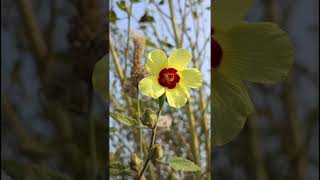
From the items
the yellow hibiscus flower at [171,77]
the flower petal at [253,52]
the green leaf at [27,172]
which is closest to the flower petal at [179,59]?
the yellow hibiscus flower at [171,77]

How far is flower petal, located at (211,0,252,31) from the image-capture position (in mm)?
966

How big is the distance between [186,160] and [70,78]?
255 mm

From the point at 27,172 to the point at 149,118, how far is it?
179mm

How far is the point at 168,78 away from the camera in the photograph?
2.84ft

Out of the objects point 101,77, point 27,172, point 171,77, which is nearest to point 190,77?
point 171,77

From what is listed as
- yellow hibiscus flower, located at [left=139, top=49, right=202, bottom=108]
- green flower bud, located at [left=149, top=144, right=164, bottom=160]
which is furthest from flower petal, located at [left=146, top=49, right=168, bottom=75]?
green flower bud, located at [left=149, top=144, right=164, bottom=160]

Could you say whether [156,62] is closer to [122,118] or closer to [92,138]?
[122,118]

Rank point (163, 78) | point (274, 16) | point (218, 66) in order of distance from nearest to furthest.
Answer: point (163, 78), point (218, 66), point (274, 16)

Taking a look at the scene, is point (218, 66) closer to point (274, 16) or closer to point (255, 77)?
point (255, 77)

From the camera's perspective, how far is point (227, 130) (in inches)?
38.7

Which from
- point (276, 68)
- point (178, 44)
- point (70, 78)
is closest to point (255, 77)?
point (276, 68)

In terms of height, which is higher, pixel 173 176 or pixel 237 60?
pixel 237 60

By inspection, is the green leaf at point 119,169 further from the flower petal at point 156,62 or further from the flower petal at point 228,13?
the flower petal at point 228,13

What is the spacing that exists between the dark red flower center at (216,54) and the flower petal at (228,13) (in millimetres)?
28
